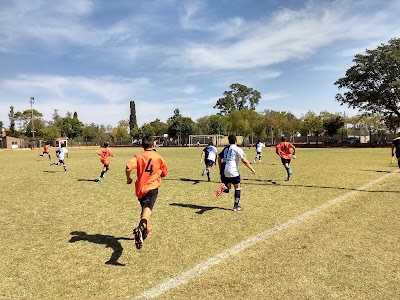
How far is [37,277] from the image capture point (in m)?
4.77

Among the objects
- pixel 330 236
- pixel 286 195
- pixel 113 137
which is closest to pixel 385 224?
pixel 330 236

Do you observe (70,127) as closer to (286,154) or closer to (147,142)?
(286,154)

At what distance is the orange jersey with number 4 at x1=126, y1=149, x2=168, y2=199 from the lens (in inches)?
234

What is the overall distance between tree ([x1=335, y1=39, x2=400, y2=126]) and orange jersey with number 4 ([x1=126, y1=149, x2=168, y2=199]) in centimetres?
5490

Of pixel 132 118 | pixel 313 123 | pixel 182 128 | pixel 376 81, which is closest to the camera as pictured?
pixel 376 81

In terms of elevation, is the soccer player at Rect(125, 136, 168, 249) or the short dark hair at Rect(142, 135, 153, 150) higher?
the short dark hair at Rect(142, 135, 153, 150)

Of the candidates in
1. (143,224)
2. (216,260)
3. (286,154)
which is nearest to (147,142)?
(143,224)

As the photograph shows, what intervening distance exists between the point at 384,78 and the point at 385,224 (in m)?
55.0

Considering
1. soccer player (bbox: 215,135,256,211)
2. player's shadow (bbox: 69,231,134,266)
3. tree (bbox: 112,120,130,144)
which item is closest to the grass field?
player's shadow (bbox: 69,231,134,266)

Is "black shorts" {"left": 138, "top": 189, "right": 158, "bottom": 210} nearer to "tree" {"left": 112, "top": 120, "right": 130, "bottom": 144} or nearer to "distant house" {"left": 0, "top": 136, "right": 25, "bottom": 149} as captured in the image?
"distant house" {"left": 0, "top": 136, "right": 25, "bottom": 149}

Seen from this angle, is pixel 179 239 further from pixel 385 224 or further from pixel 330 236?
pixel 385 224

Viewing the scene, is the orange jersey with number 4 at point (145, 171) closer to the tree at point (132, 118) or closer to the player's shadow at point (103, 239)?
the player's shadow at point (103, 239)

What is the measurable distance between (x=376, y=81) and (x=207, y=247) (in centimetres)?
5833

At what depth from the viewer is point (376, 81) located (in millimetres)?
54594
